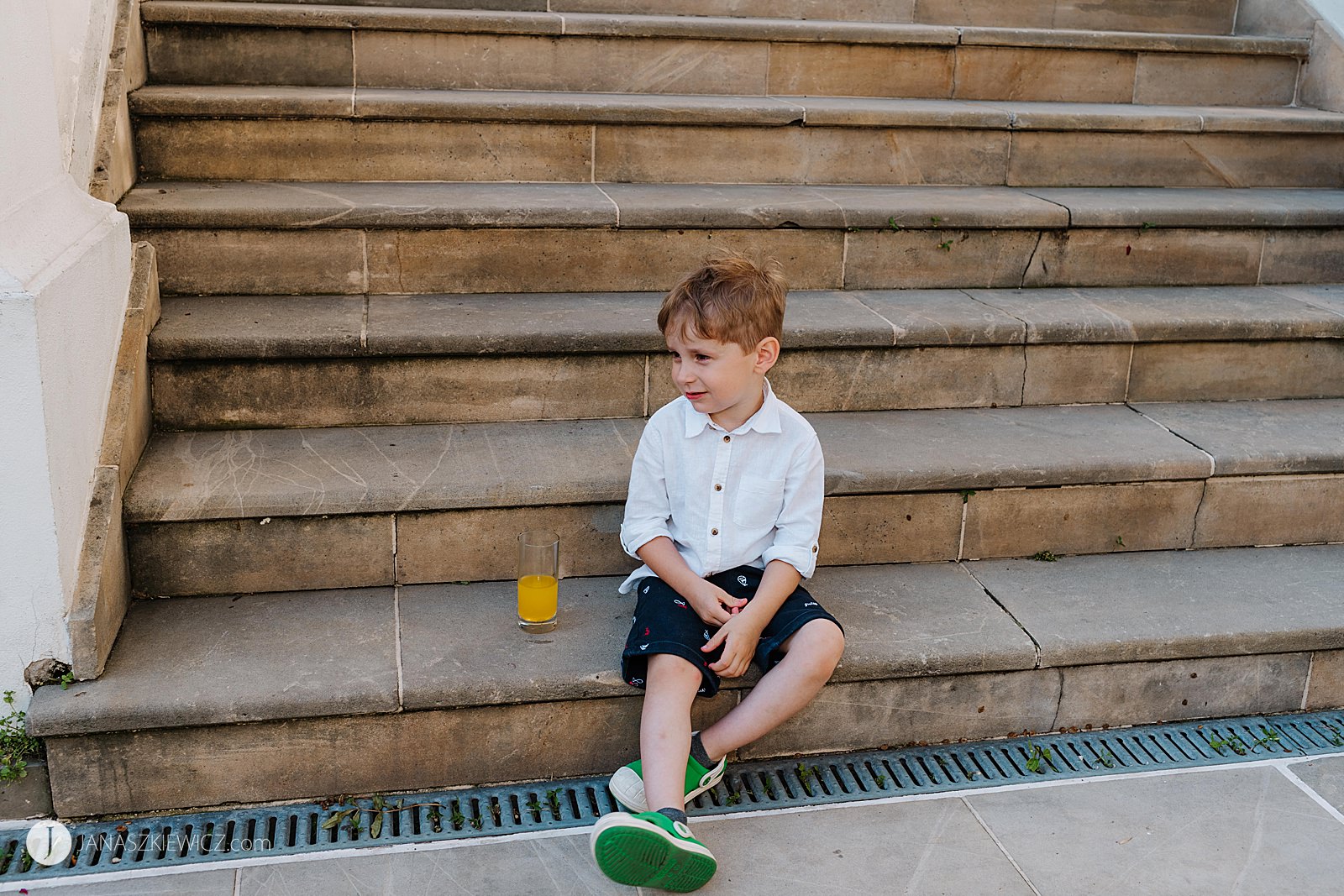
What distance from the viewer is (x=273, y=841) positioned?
2.25 metres

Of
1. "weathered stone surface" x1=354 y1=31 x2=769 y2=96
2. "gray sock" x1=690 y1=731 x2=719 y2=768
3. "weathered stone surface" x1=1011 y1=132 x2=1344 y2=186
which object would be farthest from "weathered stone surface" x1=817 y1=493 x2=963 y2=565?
"weathered stone surface" x1=354 y1=31 x2=769 y2=96

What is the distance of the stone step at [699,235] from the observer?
10.2 ft

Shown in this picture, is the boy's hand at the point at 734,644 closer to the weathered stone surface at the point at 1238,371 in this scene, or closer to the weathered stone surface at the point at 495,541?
the weathered stone surface at the point at 495,541

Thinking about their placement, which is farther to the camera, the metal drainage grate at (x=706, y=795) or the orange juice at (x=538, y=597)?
the orange juice at (x=538, y=597)

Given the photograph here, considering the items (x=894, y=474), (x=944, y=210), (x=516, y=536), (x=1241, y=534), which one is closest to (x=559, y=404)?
(x=516, y=536)

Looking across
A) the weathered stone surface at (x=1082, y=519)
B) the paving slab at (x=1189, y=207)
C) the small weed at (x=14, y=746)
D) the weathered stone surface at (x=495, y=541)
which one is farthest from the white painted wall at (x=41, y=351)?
the paving slab at (x=1189, y=207)

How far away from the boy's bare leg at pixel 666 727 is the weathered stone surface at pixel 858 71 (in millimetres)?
2402

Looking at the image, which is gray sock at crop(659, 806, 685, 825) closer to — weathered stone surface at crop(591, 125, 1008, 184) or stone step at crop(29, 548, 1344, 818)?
stone step at crop(29, 548, 1344, 818)

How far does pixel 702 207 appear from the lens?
3354 mm

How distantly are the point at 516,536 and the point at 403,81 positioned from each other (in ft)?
5.66

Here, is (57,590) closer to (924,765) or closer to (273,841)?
(273,841)

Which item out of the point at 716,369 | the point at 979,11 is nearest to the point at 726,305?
the point at 716,369

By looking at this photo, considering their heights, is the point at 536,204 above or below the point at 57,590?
above

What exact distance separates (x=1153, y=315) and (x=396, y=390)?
2.04 m
